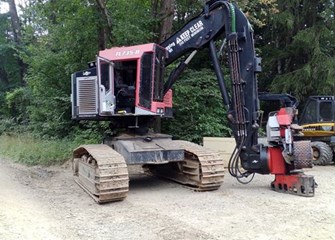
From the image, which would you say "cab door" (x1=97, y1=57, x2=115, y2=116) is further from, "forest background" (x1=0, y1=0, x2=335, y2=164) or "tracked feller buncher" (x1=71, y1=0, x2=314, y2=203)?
"forest background" (x1=0, y1=0, x2=335, y2=164)

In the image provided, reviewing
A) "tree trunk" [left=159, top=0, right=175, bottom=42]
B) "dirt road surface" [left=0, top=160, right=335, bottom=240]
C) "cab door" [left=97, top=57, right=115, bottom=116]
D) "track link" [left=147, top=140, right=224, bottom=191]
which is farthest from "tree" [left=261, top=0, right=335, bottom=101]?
"cab door" [left=97, top=57, right=115, bottom=116]

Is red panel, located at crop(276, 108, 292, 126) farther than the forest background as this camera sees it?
No

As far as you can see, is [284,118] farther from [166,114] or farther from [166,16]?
[166,16]

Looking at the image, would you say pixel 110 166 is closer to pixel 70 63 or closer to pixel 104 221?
pixel 104 221

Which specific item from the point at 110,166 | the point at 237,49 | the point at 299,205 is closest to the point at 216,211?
the point at 299,205

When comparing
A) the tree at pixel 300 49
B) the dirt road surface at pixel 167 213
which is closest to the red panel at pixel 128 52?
the dirt road surface at pixel 167 213

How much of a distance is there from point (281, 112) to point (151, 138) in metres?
2.38

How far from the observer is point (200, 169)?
24.4ft

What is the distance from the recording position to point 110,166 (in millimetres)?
6562

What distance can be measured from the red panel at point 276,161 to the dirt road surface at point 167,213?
430 mm

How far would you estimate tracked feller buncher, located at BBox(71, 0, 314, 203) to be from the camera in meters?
7.00

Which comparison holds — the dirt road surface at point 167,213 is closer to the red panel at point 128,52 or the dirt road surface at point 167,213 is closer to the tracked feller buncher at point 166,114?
the tracked feller buncher at point 166,114

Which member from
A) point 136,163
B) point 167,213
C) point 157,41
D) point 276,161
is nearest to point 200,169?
point 136,163

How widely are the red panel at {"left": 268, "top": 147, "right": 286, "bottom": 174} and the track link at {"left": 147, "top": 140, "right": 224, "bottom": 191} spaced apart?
0.86 meters
